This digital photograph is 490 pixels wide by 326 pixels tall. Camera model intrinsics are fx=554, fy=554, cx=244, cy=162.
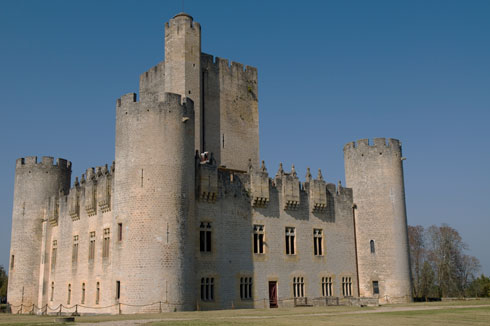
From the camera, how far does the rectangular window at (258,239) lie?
36.4 metres

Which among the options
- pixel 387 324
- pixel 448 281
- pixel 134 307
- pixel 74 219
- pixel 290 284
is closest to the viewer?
pixel 387 324

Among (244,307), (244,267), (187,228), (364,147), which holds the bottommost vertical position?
(244,307)

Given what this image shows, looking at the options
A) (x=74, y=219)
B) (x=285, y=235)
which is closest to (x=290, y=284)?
(x=285, y=235)

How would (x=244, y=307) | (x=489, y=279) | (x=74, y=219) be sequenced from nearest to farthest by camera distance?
(x=244, y=307), (x=74, y=219), (x=489, y=279)

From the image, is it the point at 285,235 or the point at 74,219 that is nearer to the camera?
the point at 285,235

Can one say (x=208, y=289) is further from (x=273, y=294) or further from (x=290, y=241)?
(x=290, y=241)

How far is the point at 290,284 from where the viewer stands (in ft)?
123

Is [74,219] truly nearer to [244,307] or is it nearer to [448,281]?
[244,307]

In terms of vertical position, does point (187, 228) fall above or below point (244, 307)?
above

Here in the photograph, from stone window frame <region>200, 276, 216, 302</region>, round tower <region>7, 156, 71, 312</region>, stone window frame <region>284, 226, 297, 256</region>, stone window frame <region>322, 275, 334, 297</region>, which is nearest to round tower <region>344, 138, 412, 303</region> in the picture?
stone window frame <region>322, 275, 334, 297</region>

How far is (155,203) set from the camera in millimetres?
30641

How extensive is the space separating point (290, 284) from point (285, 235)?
3304 mm

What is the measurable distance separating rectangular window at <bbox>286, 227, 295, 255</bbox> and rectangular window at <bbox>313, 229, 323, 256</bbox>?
208cm

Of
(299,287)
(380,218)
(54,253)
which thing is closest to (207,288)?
(299,287)
